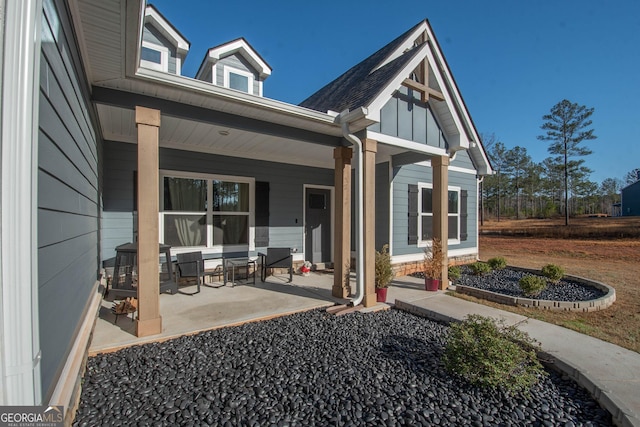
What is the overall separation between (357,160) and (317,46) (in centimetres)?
673

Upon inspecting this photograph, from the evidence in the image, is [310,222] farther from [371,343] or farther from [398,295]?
[371,343]

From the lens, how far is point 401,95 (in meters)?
4.91

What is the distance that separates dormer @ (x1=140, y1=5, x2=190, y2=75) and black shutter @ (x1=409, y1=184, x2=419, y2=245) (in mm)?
6252

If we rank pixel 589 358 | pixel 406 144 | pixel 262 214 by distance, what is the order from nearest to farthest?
pixel 589 358, pixel 406 144, pixel 262 214

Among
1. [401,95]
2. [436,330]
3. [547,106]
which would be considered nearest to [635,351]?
[436,330]

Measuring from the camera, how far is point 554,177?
33688 millimetres

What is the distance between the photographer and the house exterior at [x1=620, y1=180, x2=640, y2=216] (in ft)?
111

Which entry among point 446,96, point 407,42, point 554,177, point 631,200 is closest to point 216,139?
point 446,96

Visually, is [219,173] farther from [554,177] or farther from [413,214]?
[554,177]

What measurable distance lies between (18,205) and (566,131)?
1229 inches

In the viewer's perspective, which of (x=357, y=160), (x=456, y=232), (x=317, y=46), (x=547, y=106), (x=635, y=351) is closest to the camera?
(x=635, y=351)

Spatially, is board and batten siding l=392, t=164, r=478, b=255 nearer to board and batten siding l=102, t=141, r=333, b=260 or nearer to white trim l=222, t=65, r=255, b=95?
board and batten siding l=102, t=141, r=333, b=260

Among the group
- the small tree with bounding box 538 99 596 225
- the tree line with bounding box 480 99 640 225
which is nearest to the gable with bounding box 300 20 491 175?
the tree line with bounding box 480 99 640 225

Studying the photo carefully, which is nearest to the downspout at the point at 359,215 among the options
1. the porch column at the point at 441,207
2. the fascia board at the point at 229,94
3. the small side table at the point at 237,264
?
the fascia board at the point at 229,94
